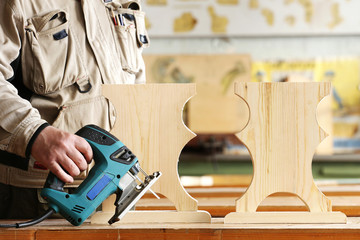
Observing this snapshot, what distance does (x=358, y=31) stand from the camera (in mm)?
4449

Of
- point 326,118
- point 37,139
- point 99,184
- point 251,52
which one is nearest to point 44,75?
point 37,139

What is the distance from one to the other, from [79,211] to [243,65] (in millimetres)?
3516

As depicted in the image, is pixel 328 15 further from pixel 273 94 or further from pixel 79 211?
pixel 79 211

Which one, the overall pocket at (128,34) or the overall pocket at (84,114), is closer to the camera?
the overall pocket at (84,114)

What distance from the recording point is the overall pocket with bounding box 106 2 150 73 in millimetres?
1536

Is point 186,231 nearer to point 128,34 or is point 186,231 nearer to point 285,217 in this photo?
point 285,217

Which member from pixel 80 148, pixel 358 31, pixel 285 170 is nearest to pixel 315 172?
pixel 358 31

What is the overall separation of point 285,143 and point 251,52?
3381mm

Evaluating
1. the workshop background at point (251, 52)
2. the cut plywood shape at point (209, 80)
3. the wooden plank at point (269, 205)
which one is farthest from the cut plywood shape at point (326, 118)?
the wooden plank at point (269, 205)

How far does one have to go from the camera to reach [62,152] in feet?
3.50

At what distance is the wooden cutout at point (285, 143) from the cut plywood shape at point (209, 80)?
10.5 ft

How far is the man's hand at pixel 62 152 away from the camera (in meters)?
1.07

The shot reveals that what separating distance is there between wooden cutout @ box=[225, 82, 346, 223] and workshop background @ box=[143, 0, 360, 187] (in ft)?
10.5

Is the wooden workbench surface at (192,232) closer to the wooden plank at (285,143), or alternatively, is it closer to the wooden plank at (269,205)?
the wooden plank at (285,143)
